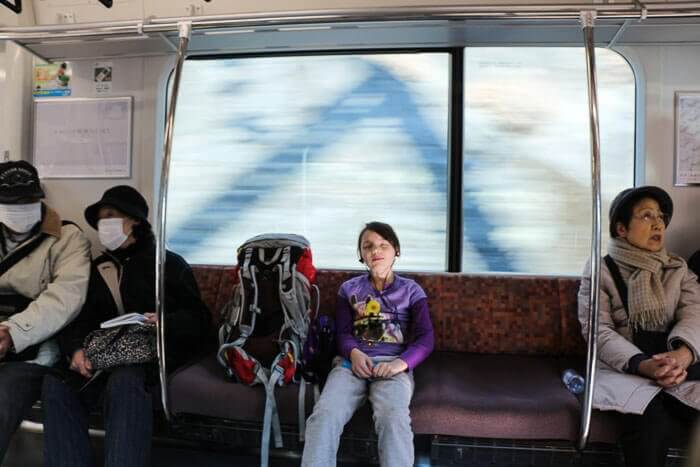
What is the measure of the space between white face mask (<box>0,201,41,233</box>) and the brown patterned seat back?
6.98ft

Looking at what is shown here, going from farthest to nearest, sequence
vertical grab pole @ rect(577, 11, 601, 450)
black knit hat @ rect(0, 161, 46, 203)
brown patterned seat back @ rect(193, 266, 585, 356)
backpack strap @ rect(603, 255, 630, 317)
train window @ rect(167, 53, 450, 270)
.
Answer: train window @ rect(167, 53, 450, 270)
brown patterned seat back @ rect(193, 266, 585, 356)
black knit hat @ rect(0, 161, 46, 203)
backpack strap @ rect(603, 255, 630, 317)
vertical grab pole @ rect(577, 11, 601, 450)

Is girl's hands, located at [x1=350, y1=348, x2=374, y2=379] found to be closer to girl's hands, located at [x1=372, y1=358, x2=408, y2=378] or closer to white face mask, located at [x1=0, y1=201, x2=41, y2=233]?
girl's hands, located at [x1=372, y1=358, x2=408, y2=378]

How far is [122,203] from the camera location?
270 cm

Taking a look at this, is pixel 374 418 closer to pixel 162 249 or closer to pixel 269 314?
pixel 269 314

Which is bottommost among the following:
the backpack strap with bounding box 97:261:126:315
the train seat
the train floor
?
the train floor

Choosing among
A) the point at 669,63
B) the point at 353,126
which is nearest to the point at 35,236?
the point at 353,126

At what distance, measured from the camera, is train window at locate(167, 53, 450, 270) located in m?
3.40

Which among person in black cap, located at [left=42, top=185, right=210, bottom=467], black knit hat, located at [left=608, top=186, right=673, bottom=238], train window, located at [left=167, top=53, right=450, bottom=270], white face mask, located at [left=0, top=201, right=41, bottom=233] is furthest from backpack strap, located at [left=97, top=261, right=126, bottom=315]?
black knit hat, located at [left=608, top=186, right=673, bottom=238]

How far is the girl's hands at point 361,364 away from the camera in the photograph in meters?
2.27

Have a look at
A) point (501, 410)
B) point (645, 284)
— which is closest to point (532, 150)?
point (645, 284)

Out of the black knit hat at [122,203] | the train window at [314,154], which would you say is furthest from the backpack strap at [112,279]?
the train window at [314,154]

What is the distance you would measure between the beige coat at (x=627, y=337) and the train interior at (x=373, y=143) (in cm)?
25

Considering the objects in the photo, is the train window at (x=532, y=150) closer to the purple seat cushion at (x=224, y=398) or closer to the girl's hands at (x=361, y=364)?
the girl's hands at (x=361, y=364)

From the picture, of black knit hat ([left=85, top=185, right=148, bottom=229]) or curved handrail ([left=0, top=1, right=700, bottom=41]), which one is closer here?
curved handrail ([left=0, top=1, right=700, bottom=41])
